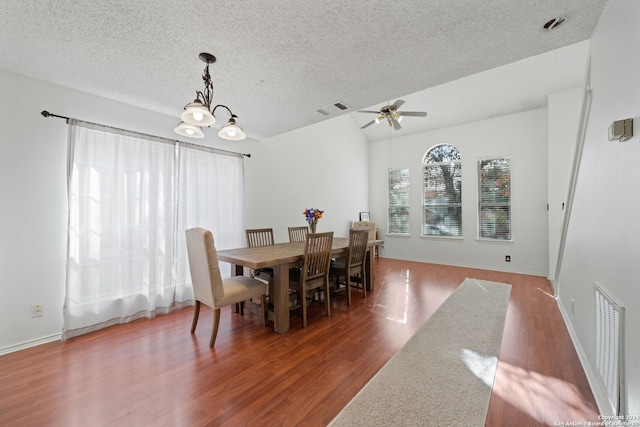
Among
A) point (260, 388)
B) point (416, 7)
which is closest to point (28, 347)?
point (260, 388)

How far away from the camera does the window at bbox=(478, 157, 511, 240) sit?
5599mm

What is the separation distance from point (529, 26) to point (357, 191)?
5.47 m

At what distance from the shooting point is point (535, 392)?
1.81 metres

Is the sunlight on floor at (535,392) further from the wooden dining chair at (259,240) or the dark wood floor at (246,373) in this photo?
the wooden dining chair at (259,240)

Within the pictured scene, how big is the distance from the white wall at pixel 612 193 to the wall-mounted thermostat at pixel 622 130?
36 millimetres

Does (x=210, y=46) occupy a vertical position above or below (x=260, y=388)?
above

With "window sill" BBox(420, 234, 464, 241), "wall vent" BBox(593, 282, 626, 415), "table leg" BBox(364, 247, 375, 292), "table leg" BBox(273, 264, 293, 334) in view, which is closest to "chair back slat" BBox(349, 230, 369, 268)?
"table leg" BBox(364, 247, 375, 292)

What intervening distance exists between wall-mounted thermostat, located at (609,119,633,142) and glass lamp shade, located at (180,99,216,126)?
2387 millimetres

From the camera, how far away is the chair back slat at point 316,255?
287 centimetres

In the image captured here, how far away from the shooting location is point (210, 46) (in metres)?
2.02

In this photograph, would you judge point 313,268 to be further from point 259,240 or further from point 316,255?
point 259,240

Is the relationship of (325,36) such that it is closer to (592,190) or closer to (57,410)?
(592,190)

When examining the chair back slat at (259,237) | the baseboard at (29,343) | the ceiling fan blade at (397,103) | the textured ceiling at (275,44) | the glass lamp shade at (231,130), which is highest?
the ceiling fan blade at (397,103)

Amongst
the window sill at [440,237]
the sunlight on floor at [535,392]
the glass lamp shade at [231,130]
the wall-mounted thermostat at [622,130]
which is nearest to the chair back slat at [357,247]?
the sunlight on floor at [535,392]
